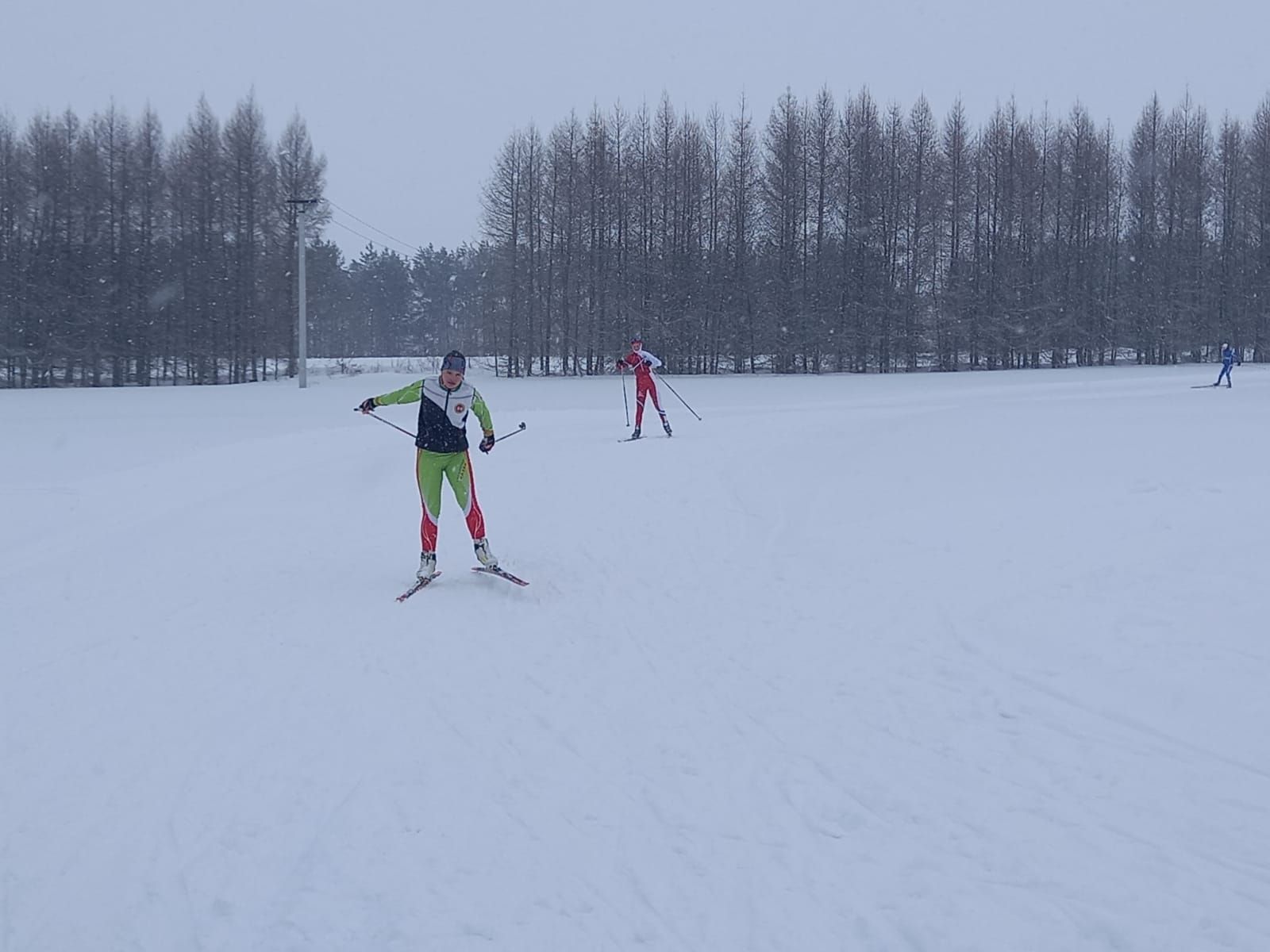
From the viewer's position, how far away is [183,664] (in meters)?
6.67

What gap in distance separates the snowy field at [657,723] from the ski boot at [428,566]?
27 cm

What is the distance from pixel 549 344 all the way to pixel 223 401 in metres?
20.6

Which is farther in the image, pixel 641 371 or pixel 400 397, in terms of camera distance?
pixel 641 371

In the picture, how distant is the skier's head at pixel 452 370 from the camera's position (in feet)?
28.0

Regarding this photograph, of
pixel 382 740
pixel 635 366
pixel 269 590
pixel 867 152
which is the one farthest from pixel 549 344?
pixel 382 740

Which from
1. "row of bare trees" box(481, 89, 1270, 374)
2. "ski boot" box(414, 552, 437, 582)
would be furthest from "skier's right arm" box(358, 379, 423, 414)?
"row of bare trees" box(481, 89, 1270, 374)

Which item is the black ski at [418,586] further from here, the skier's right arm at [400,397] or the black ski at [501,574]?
the skier's right arm at [400,397]

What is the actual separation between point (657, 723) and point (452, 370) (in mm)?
4036

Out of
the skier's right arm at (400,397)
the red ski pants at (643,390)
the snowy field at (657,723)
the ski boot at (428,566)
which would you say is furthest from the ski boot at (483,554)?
the red ski pants at (643,390)

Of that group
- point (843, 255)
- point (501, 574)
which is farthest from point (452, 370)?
point (843, 255)

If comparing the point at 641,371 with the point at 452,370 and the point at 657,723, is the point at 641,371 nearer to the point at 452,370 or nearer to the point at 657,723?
the point at 452,370

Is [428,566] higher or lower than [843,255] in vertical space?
lower

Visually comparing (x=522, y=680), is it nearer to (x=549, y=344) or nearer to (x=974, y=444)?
(x=974, y=444)

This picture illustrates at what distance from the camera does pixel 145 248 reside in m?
46.5
